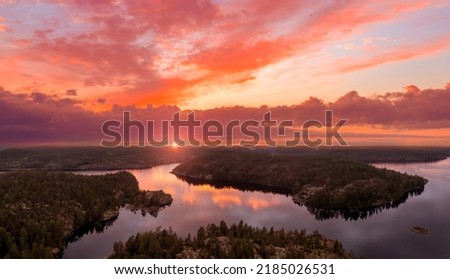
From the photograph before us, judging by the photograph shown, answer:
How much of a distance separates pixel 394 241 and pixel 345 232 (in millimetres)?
18339

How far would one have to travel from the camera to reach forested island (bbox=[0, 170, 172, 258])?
345 ft

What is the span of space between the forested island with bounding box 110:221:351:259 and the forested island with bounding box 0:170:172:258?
957 inches

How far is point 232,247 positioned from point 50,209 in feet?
294

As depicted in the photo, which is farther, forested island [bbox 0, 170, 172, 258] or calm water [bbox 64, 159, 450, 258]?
calm water [bbox 64, 159, 450, 258]

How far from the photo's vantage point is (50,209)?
140 metres

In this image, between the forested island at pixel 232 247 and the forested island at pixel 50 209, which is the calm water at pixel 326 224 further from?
the forested island at pixel 232 247

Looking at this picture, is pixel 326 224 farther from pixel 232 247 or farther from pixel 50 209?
pixel 50 209

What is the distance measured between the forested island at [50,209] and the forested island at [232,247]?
2432 centimetres

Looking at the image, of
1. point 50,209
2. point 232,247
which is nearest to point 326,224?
point 232,247

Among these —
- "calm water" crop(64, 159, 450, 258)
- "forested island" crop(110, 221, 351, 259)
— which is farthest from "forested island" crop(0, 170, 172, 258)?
"forested island" crop(110, 221, 351, 259)

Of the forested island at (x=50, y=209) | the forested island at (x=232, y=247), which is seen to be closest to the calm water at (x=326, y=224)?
the forested island at (x=50, y=209)

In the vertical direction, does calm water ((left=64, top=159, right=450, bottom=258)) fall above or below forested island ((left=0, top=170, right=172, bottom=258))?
below

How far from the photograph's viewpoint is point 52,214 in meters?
137

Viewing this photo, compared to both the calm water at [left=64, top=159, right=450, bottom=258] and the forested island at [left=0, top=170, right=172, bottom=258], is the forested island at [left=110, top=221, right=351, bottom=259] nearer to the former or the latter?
the calm water at [left=64, top=159, right=450, bottom=258]
